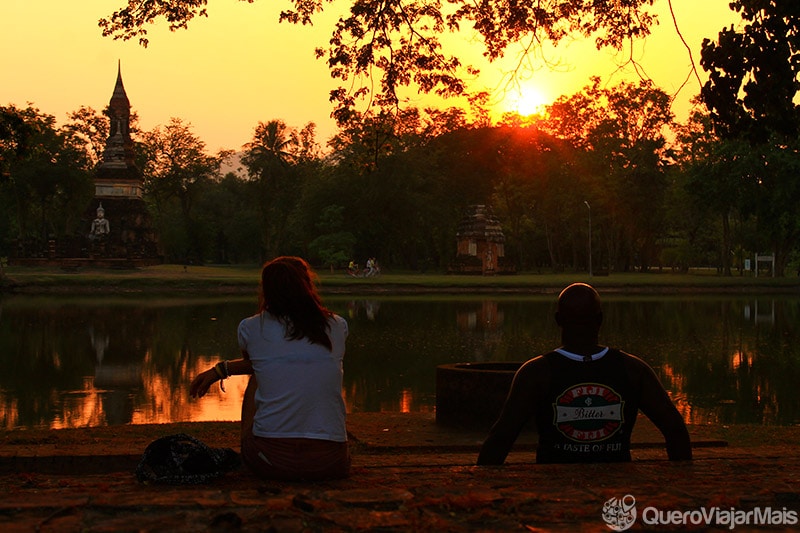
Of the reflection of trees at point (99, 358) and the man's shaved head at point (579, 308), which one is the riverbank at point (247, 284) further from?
the man's shaved head at point (579, 308)

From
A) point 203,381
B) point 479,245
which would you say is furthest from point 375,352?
point 479,245

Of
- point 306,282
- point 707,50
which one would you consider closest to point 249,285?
point 707,50

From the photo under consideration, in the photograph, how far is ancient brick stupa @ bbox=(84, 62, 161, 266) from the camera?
63938mm

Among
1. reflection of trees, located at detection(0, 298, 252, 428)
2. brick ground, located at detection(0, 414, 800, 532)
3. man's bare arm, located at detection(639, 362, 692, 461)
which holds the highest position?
man's bare arm, located at detection(639, 362, 692, 461)

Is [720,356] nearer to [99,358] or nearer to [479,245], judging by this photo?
[99,358]

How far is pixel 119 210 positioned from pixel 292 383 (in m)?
64.5

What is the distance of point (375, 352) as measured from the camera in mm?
21906

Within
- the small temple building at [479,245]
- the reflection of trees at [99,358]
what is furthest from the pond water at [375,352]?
the small temple building at [479,245]

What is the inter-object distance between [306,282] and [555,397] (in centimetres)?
153

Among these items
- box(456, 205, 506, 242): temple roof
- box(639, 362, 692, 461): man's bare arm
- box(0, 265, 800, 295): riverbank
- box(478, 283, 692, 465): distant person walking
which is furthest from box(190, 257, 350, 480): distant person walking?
box(456, 205, 506, 242): temple roof

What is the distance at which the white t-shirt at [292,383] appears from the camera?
5668 millimetres

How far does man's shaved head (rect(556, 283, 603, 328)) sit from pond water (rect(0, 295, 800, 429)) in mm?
8343

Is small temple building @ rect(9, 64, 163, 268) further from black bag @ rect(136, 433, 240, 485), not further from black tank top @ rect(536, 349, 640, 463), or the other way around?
black tank top @ rect(536, 349, 640, 463)

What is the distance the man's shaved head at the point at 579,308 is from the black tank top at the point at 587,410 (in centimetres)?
18
